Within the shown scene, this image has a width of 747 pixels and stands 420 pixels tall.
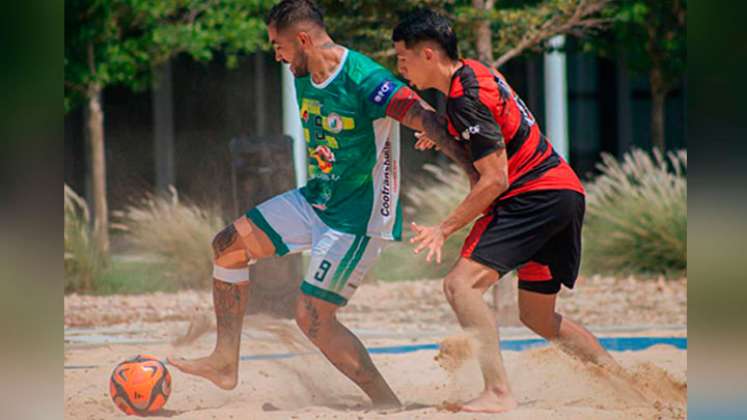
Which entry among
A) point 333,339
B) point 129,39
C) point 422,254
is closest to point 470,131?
point 333,339

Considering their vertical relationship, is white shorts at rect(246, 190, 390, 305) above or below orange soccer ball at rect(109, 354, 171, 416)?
above

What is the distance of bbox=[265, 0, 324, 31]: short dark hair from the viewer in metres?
5.19

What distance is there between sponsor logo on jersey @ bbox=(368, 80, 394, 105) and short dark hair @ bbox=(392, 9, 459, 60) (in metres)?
0.21

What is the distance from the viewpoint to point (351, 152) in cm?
517

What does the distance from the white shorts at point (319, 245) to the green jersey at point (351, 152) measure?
62 mm

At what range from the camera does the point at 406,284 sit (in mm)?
10172

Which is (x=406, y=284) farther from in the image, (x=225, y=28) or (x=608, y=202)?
(x=225, y=28)

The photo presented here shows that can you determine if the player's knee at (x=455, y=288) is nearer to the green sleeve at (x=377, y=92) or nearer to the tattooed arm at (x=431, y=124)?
the tattooed arm at (x=431, y=124)

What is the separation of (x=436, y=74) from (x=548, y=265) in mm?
1031

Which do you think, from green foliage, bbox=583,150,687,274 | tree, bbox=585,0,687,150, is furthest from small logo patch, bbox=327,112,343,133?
tree, bbox=585,0,687,150

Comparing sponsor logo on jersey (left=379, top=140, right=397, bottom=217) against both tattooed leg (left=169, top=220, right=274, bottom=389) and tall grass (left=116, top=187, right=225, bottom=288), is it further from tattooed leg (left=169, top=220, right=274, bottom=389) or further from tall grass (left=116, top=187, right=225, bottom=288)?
tall grass (left=116, top=187, right=225, bottom=288)

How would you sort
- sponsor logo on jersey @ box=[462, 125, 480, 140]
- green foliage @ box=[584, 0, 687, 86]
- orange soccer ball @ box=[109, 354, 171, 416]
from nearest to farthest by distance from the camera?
sponsor logo on jersey @ box=[462, 125, 480, 140] < orange soccer ball @ box=[109, 354, 171, 416] < green foliage @ box=[584, 0, 687, 86]

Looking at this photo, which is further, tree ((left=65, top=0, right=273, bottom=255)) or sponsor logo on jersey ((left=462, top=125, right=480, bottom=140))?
tree ((left=65, top=0, right=273, bottom=255))
